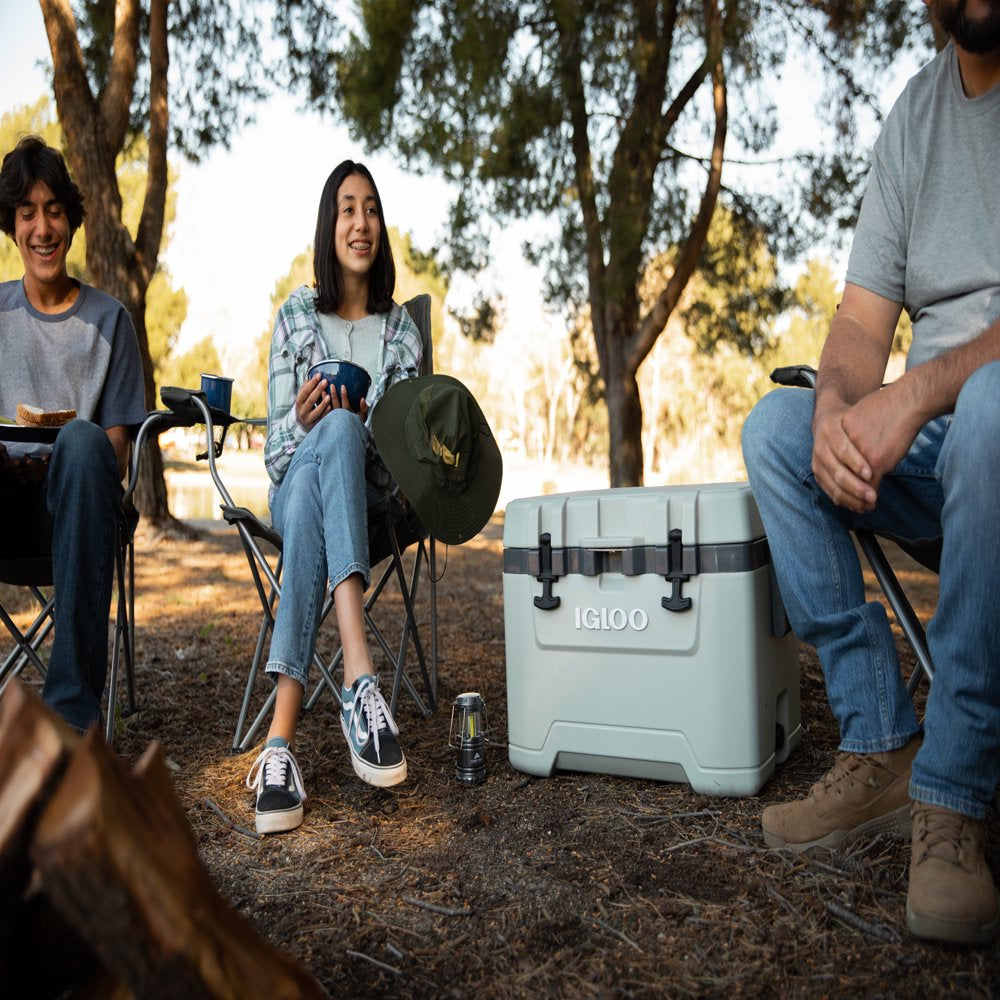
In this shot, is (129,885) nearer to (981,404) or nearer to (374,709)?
(374,709)

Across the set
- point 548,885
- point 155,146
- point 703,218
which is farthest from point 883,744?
point 155,146

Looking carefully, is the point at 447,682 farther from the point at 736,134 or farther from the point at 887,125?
the point at 736,134

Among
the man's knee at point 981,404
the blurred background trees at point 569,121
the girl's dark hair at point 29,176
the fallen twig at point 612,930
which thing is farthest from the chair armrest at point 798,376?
the blurred background trees at point 569,121

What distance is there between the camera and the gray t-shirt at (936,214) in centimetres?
164

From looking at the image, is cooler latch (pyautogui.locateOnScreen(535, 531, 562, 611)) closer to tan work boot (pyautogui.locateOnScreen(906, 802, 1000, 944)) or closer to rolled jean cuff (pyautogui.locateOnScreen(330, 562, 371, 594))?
rolled jean cuff (pyautogui.locateOnScreen(330, 562, 371, 594))

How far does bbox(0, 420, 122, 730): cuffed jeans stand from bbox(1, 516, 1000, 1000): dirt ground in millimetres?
327

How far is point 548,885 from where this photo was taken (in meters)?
1.53

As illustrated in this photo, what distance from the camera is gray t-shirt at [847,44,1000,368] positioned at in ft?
5.37

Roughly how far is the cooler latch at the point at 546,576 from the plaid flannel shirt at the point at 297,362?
1.74ft

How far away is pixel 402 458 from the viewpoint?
213cm

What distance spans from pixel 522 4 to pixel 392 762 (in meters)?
6.96

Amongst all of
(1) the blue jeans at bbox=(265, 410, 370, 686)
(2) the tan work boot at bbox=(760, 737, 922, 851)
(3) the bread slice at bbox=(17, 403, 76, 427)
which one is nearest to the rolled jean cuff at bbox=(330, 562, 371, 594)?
(1) the blue jeans at bbox=(265, 410, 370, 686)

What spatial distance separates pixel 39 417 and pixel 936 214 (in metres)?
1.95

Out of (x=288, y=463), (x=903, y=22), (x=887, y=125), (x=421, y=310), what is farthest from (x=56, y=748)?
(x=903, y=22)
